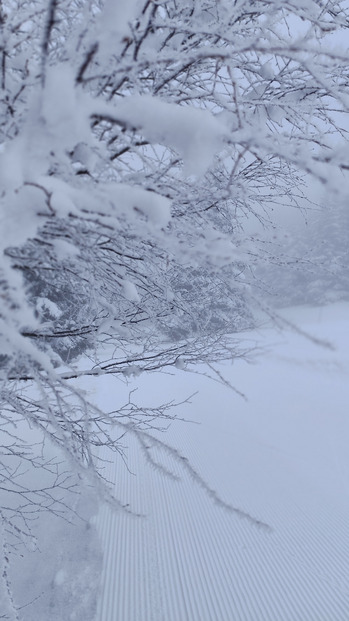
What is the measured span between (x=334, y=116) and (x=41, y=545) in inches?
212

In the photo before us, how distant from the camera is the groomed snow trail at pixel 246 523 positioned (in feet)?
12.5

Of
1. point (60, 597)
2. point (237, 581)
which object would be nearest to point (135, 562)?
point (60, 597)

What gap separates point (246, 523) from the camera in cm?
522

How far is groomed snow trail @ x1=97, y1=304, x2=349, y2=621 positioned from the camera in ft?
12.5

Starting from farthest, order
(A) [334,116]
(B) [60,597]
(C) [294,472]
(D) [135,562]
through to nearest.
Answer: (C) [294,472] → (D) [135,562] → (B) [60,597] → (A) [334,116]

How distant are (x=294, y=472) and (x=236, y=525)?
2029 mm

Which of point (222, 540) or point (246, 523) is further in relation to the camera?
point (246, 523)

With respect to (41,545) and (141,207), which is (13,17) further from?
(41,545)

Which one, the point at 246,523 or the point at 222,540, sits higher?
the point at 246,523

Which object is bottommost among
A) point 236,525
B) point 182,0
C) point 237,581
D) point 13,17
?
point 237,581

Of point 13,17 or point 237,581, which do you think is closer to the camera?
point 13,17

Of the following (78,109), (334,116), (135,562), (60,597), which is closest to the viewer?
(78,109)

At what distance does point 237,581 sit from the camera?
415 centimetres

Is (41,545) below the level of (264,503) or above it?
below
